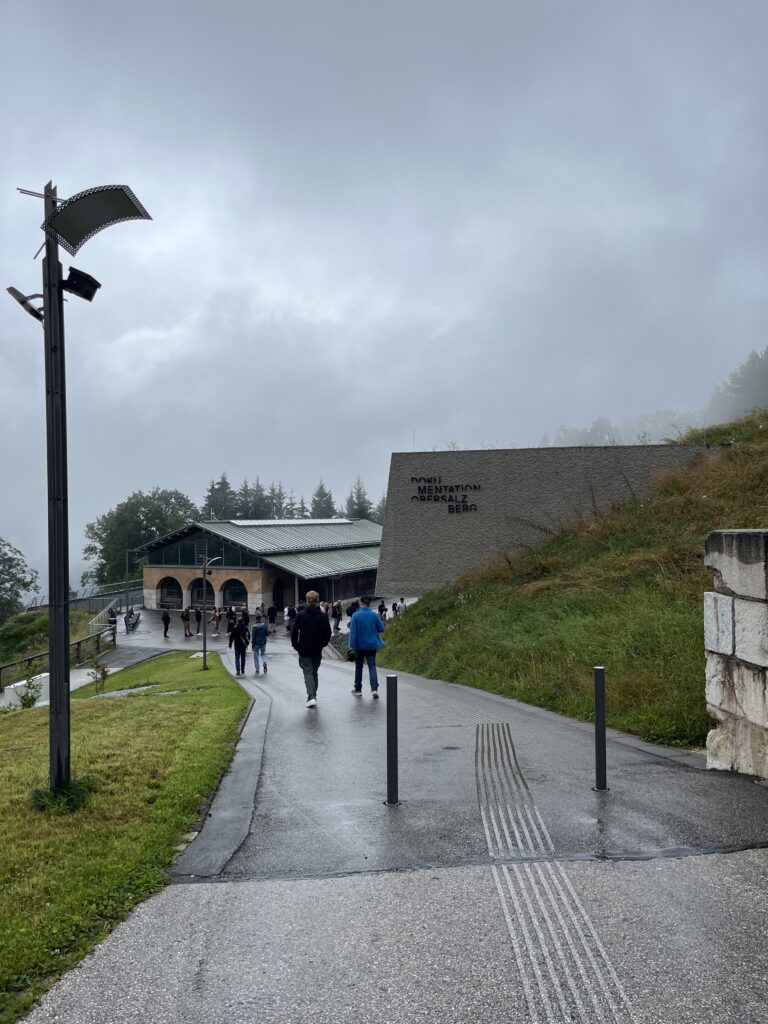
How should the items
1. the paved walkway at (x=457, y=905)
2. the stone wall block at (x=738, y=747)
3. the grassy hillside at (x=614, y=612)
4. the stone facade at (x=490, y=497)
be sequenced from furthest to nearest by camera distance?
the stone facade at (x=490, y=497) → the grassy hillside at (x=614, y=612) → the stone wall block at (x=738, y=747) → the paved walkway at (x=457, y=905)

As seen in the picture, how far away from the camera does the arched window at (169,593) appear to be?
51781 millimetres

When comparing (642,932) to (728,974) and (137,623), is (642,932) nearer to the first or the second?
(728,974)

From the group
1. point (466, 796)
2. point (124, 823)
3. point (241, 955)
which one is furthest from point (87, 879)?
point (466, 796)

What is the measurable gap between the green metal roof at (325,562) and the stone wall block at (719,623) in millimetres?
38533

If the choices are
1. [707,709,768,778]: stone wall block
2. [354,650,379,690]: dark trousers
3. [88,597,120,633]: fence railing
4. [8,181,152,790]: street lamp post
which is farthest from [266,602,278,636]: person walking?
[707,709,768,778]: stone wall block

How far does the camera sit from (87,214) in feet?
18.8

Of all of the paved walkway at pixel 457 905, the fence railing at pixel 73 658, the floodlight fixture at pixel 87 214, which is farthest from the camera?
the fence railing at pixel 73 658

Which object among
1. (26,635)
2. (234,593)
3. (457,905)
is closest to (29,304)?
(457,905)

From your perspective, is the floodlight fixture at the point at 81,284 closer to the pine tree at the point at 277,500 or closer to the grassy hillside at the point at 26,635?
the grassy hillside at the point at 26,635

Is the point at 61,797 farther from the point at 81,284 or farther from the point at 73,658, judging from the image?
the point at 73,658

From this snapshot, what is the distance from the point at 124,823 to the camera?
5164mm

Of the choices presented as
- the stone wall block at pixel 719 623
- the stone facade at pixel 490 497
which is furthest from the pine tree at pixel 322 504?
the stone wall block at pixel 719 623

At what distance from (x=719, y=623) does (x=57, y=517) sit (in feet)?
17.0

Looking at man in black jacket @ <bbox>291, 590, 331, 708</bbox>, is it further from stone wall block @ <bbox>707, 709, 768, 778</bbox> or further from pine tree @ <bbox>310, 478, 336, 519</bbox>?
pine tree @ <bbox>310, 478, 336, 519</bbox>
